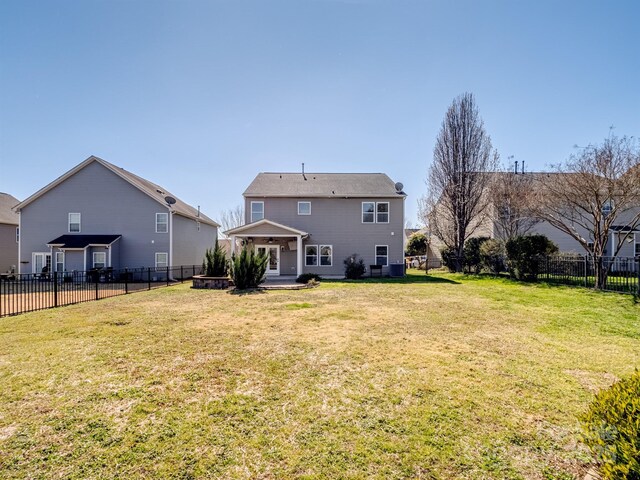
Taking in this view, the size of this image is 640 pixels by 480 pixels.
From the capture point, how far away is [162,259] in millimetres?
21422

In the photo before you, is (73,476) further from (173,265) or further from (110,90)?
(173,265)

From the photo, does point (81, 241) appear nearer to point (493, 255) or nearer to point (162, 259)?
point (162, 259)

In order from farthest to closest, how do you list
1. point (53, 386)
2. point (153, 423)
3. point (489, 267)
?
1. point (489, 267)
2. point (53, 386)
3. point (153, 423)

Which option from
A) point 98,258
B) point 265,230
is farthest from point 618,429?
point 98,258

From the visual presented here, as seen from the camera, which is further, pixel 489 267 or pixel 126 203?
pixel 126 203

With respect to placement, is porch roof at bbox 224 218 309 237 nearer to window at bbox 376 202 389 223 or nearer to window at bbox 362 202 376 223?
window at bbox 362 202 376 223

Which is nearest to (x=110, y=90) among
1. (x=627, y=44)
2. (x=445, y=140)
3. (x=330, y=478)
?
(x=330, y=478)

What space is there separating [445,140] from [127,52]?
70.3ft

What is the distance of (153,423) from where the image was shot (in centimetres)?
330

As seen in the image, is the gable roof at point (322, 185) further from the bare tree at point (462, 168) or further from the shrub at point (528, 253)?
the shrub at point (528, 253)

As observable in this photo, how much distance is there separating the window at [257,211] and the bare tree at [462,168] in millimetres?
14590

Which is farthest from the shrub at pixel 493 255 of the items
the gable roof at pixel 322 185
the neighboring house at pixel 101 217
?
the neighboring house at pixel 101 217

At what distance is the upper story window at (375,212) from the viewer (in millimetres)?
21359

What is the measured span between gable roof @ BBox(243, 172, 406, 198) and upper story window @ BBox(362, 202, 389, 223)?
0.74 metres
